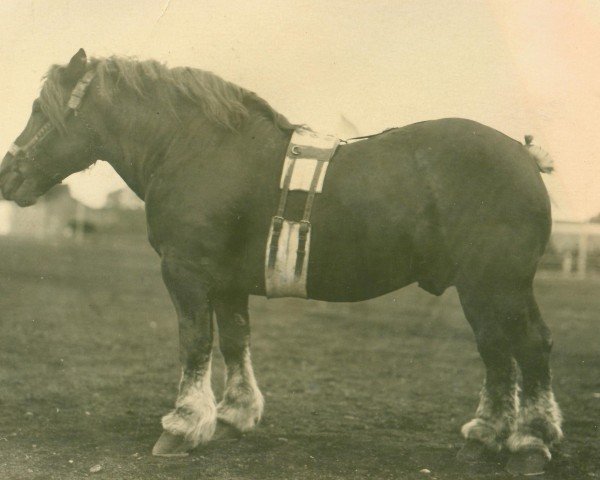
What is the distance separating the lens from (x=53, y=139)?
14.5 ft

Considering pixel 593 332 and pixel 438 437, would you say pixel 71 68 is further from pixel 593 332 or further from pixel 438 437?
pixel 593 332

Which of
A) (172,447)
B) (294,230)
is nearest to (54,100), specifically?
(294,230)

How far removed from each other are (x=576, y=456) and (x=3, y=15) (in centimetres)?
555

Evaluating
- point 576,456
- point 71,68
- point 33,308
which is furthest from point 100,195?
point 33,308

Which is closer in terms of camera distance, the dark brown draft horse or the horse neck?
the dark brown draft horse

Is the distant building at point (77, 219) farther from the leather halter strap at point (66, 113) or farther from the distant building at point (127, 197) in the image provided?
the leather halter strap at point (66, 113)

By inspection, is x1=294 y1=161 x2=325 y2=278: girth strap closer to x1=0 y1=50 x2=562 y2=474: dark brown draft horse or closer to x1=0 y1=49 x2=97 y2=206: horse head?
x1=0 y1=50 x2=562 y2=474: dark brown draft horse

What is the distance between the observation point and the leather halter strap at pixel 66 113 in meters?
4.34

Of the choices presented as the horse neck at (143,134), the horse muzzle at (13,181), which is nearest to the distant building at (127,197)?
the horse neck at (143,134)

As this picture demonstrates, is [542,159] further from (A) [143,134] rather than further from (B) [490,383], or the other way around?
(A) [143,134]

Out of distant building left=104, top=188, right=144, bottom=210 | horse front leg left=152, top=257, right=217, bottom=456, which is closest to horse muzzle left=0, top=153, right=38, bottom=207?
distant building left=104, top=188, right=144, bottom=210

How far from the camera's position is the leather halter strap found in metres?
4.34

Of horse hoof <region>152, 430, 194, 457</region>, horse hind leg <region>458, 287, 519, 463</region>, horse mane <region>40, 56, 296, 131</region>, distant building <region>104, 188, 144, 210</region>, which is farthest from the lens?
distant building <region>104, 188, 144, 210</region>

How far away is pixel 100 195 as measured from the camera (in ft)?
18.1
